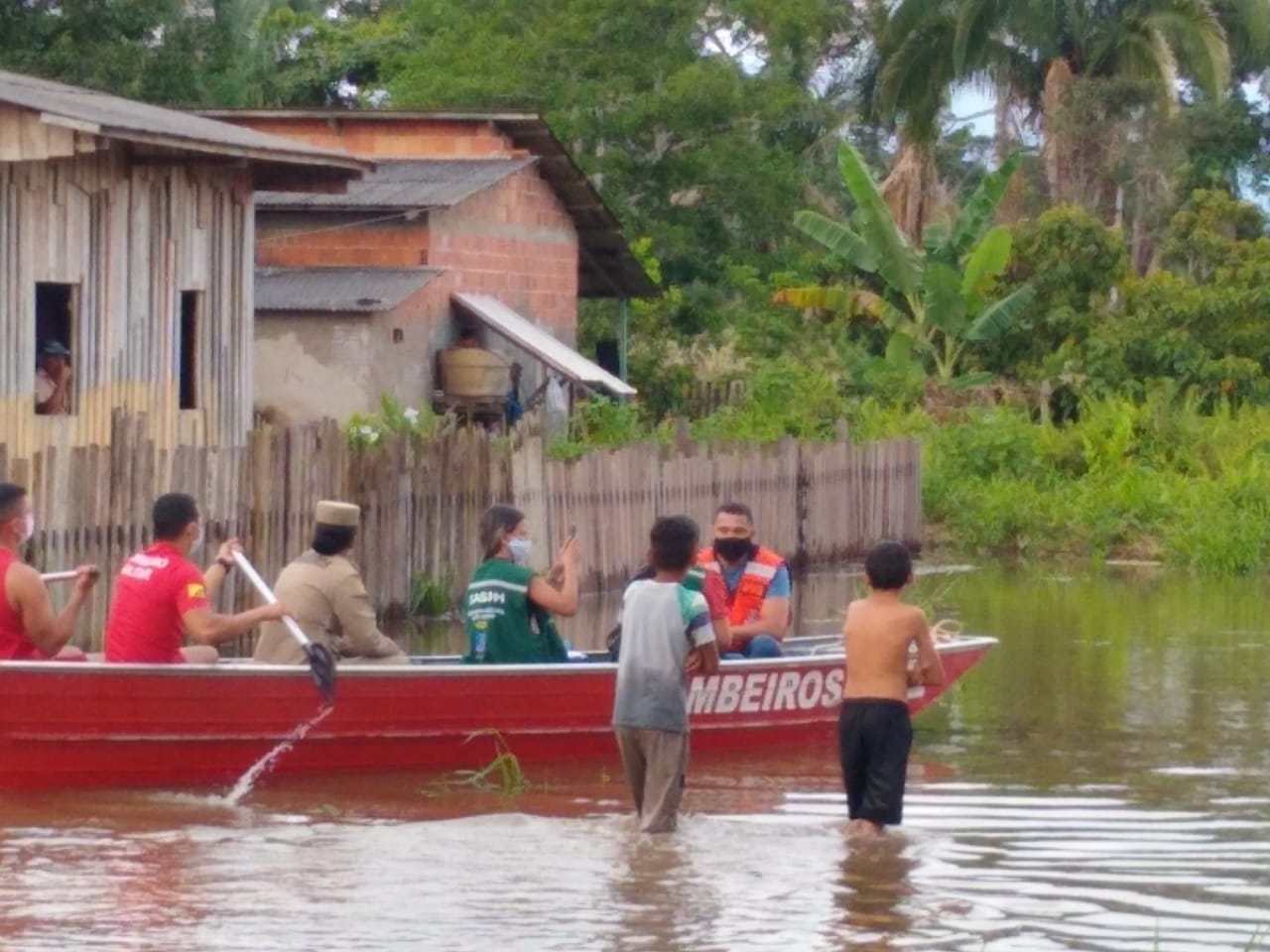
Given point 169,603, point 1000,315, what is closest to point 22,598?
point 169,603

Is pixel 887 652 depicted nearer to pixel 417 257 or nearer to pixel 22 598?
pixel 22 598

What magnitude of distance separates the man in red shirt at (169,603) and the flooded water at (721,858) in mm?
805

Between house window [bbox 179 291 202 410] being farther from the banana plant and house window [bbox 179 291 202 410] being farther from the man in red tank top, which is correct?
the banana plant

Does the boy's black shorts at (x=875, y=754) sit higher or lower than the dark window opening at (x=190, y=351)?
lower

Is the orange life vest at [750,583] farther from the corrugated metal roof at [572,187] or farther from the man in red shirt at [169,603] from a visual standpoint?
the corrugated metal roof at [572,187]

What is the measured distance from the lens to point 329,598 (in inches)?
521

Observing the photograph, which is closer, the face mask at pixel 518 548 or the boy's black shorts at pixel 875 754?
the boy's black shorts at pixel 875 754

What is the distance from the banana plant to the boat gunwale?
21139 millimetres

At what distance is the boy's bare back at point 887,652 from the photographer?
11180 millimetres

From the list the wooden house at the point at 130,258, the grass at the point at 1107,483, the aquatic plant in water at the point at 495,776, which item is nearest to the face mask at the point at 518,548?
the aquatic plant in water at the point at 495,776

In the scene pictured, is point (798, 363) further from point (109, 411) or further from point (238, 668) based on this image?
point (238, 668)

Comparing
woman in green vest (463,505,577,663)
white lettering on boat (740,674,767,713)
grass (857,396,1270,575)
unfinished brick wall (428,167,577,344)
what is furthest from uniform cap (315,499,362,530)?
grass (857,396,1270,575)

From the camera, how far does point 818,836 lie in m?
11.9

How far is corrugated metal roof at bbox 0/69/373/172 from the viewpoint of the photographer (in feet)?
57.8
